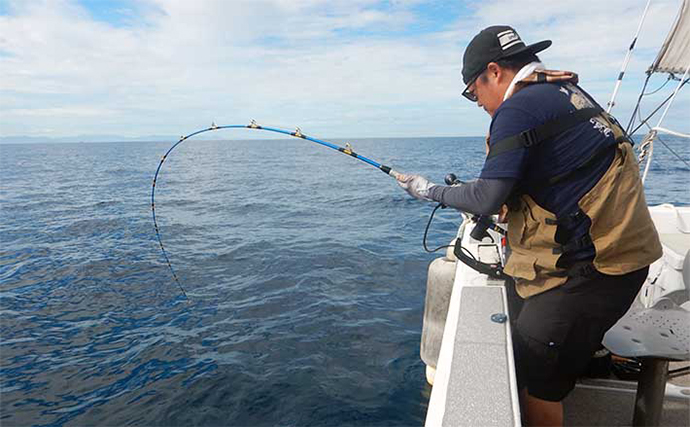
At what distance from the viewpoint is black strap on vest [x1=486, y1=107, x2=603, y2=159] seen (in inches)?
72.2

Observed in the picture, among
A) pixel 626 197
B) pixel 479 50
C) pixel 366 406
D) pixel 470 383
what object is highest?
pixel 479 50

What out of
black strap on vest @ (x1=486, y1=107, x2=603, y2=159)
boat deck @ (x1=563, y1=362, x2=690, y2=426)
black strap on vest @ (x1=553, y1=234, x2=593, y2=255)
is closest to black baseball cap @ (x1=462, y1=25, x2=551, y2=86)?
black strap on vest @ (x1=486, y1=107, x2=603, y2=159)

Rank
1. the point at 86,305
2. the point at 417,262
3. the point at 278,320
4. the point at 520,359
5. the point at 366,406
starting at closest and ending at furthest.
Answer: the point at 520,359, the point at 366,406, the point at 278,320, the point at 86,305, the point at 417,262

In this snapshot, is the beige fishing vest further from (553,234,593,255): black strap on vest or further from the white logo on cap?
the white logo on cap

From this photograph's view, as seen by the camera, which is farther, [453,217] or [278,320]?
[453,217]

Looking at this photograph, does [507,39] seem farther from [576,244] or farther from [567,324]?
[567,324]

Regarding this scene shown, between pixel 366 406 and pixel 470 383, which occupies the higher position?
pixel 470 383

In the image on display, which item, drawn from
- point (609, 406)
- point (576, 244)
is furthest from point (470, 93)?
point (609, 406)

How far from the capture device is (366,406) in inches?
189

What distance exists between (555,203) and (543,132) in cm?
33

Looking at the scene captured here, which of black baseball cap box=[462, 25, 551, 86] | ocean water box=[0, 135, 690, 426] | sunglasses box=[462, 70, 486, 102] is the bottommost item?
ocean water box=[0, 135, 690, 426]

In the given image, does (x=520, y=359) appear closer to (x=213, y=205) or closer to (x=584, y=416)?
(x=584, y=416)

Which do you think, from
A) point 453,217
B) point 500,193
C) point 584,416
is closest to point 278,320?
point 584,416

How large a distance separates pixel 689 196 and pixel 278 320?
18465 mm
